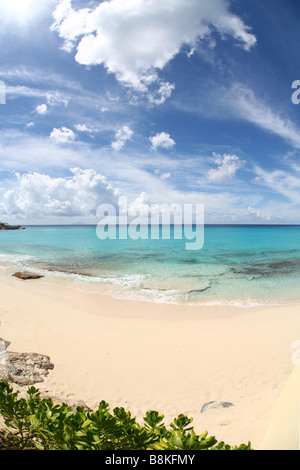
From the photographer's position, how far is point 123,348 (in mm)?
8508

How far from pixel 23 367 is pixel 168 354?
4582 millimetres

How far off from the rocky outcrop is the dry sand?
26cm

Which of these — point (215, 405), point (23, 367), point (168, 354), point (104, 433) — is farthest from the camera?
point (168, 354)

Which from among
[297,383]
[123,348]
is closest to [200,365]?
[123,348]

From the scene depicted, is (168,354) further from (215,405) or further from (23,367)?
(23,367)

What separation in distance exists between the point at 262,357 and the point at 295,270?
66.9 feet

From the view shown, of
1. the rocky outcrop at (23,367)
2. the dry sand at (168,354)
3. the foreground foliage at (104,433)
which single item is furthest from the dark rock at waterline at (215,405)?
the rocky outcrop at (23,367)

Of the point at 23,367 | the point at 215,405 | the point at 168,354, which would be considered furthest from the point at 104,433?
the point at 168,354

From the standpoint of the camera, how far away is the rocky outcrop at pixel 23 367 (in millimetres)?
5937

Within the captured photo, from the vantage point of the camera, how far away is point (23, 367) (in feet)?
21.5

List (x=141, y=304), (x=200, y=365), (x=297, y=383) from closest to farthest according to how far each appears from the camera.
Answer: (x=297, y=383)
(x=200, y=365)
(x=141, y=304)
